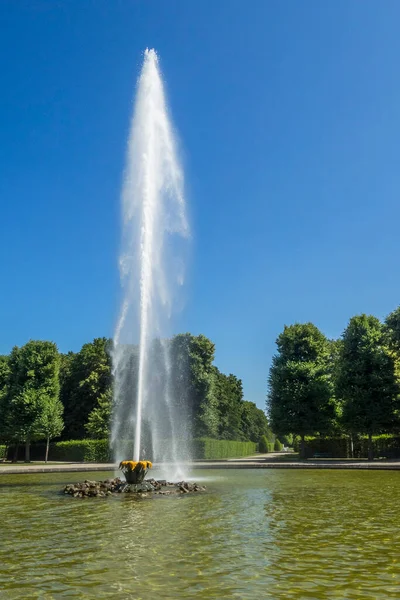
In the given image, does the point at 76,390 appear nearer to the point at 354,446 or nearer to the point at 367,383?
the point at 354,446

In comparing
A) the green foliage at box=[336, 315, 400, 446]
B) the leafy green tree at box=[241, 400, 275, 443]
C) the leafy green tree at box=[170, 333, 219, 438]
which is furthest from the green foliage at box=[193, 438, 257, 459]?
the leafy green tree at box=[241, 400, 275, 443]

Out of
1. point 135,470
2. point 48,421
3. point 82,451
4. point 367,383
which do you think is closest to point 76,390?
point 48,421

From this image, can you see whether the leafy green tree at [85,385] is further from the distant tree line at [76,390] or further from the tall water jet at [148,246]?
the tall water jet at [148,246]

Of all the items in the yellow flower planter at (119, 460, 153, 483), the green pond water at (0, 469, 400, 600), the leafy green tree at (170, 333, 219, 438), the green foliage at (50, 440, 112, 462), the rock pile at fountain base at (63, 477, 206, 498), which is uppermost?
the leafy green tree at (170, 333, 219, 438)

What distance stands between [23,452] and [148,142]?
44.2 metres

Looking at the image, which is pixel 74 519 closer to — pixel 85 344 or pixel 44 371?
pixel 44 371

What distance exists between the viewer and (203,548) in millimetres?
10711

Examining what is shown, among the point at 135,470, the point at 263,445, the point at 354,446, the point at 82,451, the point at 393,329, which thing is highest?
the point at 393,329

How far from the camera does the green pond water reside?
7918 millimetres

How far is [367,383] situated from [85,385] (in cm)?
3649

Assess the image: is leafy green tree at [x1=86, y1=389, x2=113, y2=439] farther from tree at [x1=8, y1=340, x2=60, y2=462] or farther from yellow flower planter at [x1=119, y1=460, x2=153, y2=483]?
yellow flower planter at [x1=119, y1=460, x2=153, y2=483]

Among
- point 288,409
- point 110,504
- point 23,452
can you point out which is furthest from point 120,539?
point 23,452

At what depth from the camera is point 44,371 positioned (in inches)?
2221

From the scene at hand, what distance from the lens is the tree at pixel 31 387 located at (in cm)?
5334
